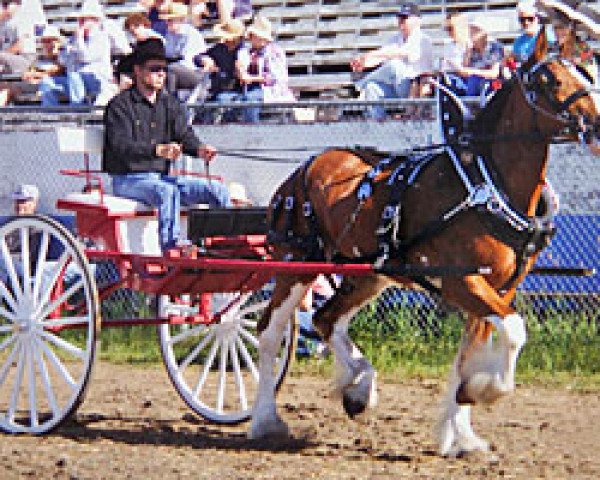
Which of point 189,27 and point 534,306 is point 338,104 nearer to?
point 534,306

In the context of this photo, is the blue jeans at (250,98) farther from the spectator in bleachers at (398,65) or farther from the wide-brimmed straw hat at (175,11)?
the wide-brimmed straw hat at (175,11)

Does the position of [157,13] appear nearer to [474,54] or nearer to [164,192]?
[474,54]

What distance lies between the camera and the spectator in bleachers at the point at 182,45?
1310cm

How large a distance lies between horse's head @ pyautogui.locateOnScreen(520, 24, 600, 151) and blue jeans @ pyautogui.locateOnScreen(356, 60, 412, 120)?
16.9ft

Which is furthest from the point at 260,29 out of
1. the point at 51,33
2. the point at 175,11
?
the point at 51,33

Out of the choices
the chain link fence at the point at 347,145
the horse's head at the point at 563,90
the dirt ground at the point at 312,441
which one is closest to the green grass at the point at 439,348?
the chain link fence at the point at 347,145

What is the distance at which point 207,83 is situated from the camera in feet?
42.8

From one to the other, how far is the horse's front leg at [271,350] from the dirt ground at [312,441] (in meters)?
0.11

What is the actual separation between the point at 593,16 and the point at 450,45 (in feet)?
16.1

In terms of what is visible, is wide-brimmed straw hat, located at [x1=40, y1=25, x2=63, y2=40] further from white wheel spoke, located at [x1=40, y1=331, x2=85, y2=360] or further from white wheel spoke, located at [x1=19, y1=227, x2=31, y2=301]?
white wheel spoke, located at [x1=40, y1=331, x2=85, y2=360]

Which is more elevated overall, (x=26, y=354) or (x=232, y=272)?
(x=232, y=272)

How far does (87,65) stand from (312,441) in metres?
6.87

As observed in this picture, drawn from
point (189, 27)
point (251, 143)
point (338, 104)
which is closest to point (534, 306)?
point (338, 104)

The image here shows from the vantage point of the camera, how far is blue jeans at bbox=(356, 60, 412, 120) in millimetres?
12156
